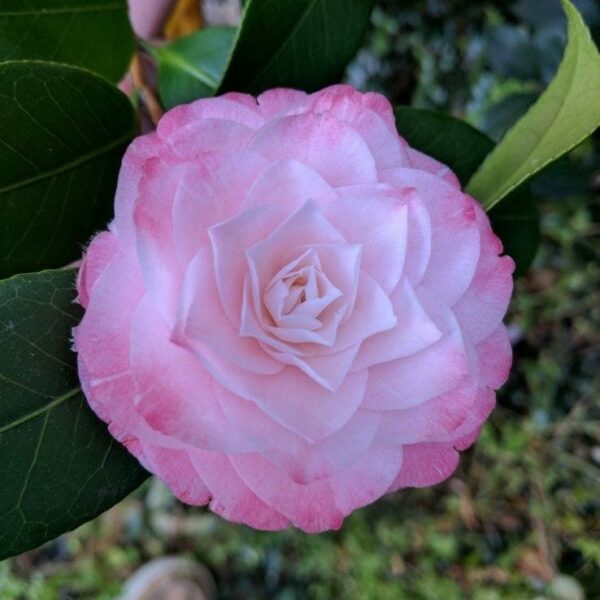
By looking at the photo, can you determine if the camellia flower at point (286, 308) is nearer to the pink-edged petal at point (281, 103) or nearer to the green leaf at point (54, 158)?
the pink-edged petal at point (281, 103)

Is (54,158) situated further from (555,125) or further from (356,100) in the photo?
(555,125)

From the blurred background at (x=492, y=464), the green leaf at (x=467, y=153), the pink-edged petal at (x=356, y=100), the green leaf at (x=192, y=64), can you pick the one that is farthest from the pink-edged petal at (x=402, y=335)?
the blurred background at (x=492, y=464)

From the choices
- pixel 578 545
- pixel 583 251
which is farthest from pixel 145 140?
pixel 578 545

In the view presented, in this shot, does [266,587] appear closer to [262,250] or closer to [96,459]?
[96,459]

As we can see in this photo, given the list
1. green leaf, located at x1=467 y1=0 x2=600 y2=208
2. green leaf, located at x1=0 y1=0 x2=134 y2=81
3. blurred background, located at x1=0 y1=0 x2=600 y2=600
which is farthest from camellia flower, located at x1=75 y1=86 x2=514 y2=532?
blurred background, located at x1=0 y1=0 x2=600 y2=600

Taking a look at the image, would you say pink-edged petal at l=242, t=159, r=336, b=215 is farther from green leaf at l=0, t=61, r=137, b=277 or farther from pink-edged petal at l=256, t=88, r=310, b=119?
green leaf at l=0, t=61, r=137, b=277

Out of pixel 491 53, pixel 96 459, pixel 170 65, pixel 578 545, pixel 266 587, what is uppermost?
pixel 170 65

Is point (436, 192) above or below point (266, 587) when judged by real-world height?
above
